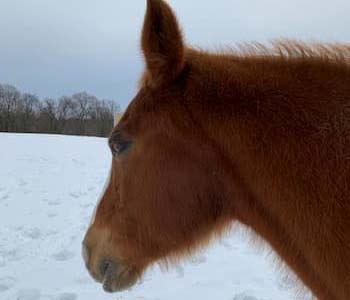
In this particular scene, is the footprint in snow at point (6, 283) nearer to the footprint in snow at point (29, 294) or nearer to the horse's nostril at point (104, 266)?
the footprint in snow at point (29, 294)

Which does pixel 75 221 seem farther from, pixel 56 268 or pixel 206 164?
pixel 206 164

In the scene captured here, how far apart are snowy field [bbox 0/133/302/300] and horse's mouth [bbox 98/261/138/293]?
7.6 inches

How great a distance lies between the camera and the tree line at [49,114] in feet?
170

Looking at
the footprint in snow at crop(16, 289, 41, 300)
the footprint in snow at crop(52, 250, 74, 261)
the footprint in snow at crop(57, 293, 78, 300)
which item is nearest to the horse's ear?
the footprint in snow at crop(57, 293, 78, 300)

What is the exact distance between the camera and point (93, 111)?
180 feet

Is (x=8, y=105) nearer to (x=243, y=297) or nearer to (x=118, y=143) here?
(x=243, y=297)

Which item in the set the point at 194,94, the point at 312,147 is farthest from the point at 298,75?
the point at 194,94

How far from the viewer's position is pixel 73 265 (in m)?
5.17

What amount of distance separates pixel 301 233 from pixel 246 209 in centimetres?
28

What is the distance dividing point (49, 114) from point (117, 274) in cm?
5895

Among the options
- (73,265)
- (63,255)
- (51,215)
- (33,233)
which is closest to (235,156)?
(73,265)

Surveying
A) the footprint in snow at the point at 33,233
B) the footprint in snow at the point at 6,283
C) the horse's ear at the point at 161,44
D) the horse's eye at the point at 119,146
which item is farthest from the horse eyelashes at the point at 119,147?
the footprint in snow at the point at 33,233

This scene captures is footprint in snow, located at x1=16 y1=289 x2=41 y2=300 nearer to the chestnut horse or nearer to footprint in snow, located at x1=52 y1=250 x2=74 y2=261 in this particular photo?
footprint in snow, located at x1=52 y1=250 x2=74 y2=261

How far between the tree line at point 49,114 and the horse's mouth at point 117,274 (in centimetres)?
4351
